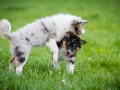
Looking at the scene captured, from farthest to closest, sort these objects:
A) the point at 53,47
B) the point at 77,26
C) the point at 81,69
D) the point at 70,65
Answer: the point at 81,69 < the point at 70,65 < the point at 77,26 < the point at 53,47

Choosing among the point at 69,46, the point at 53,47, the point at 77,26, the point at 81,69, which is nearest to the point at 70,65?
the point at 81,69

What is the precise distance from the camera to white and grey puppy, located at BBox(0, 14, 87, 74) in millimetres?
5539

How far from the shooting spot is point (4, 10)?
18109 mm

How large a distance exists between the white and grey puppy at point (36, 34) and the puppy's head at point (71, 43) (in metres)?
0.14

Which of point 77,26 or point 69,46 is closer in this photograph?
point 69,46

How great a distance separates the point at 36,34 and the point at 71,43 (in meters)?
0.76

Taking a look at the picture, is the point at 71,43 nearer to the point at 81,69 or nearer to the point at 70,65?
the point at 70,65

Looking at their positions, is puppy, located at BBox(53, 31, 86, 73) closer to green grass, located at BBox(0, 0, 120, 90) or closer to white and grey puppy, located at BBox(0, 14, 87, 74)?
white and grey puppy, located at BBox(0, 14, 87, 74)

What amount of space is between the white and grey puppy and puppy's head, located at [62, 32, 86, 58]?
0.14 m

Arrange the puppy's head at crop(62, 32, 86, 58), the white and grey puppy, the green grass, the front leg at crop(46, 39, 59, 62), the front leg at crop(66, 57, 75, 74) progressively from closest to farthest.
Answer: the green grass, the white and grey puppy, the front leg at crop(46, 39, 59, 62), the puppy's head at crop(62, 32, 86, 58), the front leg at crop(66, 57, 75, 74)

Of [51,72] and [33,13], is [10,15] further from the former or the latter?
[51,72]

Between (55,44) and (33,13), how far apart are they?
11432 millimetres

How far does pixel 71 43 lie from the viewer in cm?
589

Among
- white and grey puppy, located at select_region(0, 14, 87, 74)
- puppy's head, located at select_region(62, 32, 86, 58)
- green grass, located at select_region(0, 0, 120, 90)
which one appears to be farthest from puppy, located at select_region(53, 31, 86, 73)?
green grass, located at select_region(0, 0, 120, 90)
